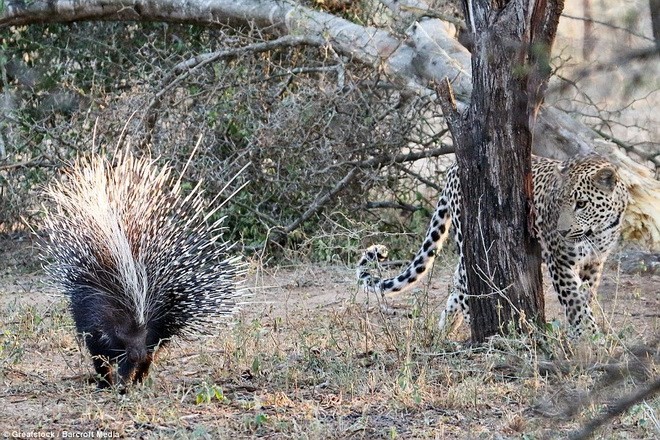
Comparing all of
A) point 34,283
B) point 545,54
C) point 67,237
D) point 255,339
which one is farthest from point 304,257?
point 545,54

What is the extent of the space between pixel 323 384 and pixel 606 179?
2.22m

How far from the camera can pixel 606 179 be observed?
5844 mm

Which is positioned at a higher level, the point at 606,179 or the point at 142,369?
the point at 606,179

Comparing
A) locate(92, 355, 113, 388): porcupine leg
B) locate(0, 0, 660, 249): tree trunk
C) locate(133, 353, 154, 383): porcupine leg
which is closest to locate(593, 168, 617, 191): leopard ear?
locate(0, 0, 660, 249): tree trunk

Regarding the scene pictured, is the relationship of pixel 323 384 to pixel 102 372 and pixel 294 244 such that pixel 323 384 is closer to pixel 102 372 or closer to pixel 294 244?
pixel 102 372

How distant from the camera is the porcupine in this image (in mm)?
4914

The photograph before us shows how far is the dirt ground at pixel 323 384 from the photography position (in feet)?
13.6

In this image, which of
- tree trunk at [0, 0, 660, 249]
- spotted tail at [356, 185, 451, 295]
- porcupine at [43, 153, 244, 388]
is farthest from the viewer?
tree trunk at [0, 0, 660, 249]

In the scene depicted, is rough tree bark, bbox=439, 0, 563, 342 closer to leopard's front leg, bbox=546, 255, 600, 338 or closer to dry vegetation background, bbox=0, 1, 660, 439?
dry vegetation background, bbox=0, 1, 660, 439

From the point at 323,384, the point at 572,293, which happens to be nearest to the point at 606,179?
the point at 572,293

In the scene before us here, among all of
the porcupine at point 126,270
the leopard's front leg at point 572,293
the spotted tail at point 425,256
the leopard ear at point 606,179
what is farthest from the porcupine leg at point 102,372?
the leopard ear at point 606,179

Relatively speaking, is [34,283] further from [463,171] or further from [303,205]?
[463,171]

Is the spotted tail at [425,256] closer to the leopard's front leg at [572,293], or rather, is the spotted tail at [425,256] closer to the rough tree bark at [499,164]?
the leopard's front leg at [572,293]

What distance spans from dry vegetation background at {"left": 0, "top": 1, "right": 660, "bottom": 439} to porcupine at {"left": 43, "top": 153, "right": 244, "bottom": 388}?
0.25m
